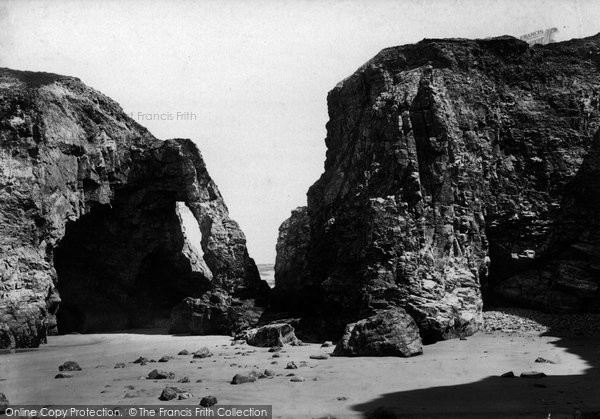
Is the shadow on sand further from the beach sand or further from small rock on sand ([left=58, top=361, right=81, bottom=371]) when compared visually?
small rock on sand ([left=58, top=361, right=81, bottom=371])

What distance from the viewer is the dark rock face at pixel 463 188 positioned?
63.0ft

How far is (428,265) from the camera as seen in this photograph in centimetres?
1920

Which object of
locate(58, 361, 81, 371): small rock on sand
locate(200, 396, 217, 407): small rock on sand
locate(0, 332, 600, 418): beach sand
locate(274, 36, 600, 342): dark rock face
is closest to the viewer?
locate(0, 332, 600, 418): beach sand

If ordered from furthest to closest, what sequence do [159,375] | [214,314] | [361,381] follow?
[214,314] < [159,375] < [361,381]

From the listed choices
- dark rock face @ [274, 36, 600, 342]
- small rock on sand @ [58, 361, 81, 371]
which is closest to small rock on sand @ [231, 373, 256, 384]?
small rock on sand @ [58, 361, 81, 371]

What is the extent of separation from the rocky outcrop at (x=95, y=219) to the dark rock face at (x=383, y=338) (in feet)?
33.8

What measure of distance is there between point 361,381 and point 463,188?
11.6m

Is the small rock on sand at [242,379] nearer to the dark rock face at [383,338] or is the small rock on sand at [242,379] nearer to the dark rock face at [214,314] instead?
the dark rock face at [383,338]

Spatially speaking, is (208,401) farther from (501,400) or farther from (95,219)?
(95,219)

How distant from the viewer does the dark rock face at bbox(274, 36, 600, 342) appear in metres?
19.2

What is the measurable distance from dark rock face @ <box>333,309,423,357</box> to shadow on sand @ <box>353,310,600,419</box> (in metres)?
3.77

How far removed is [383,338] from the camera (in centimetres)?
1496

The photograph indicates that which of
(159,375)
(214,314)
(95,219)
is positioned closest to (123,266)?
(95,219)

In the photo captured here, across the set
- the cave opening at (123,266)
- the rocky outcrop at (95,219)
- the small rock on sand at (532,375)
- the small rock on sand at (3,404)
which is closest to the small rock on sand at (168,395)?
the small rock on sand at (3,404)
